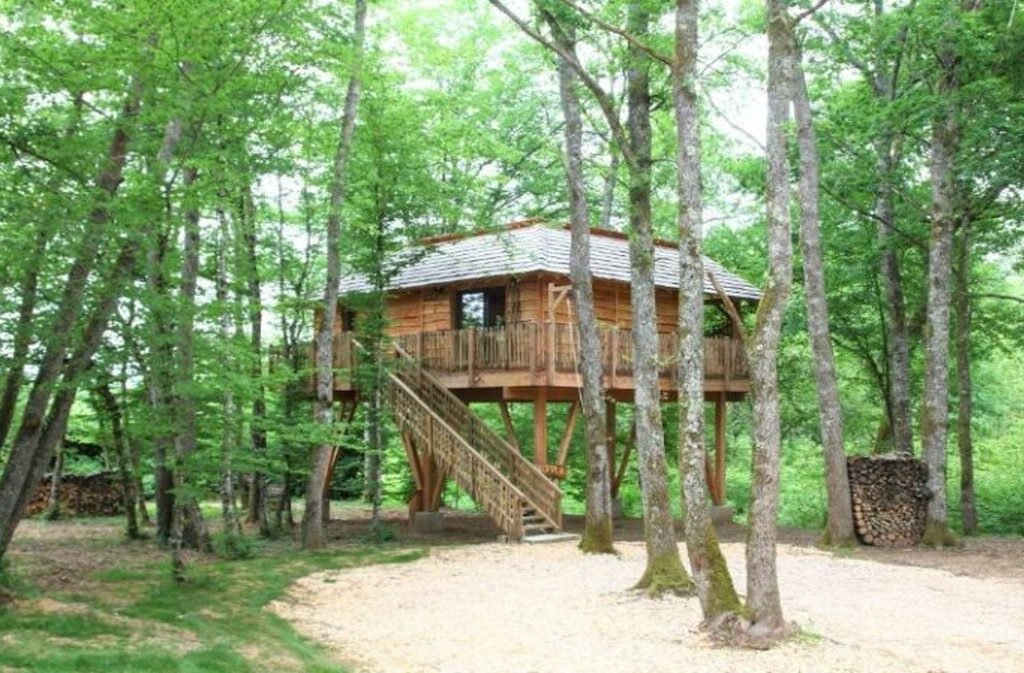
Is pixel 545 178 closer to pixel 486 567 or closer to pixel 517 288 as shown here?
pixel 517 288

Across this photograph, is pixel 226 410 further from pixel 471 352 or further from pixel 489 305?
pixel 489 305

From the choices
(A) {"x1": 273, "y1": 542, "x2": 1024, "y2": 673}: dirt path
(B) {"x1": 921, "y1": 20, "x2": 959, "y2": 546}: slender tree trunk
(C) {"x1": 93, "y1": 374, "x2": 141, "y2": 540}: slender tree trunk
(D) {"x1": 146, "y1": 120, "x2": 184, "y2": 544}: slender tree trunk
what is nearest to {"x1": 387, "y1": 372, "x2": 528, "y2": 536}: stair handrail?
(A) {"x1": 273, "y1": 542, "x2": 1024, "y2": 673}: dirt path

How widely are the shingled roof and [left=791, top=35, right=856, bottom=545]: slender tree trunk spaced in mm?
3016

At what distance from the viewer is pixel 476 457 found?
17.0 meters

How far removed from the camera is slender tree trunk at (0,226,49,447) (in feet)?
28.4

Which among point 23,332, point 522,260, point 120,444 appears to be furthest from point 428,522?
point 23,332

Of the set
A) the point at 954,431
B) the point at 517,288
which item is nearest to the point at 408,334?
the point at 517,288

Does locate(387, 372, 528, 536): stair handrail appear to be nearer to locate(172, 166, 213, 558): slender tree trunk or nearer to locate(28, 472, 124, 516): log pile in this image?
locate(172, 166, 213, 558): slender tree trunk

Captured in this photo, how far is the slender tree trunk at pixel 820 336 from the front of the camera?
16.3 meters

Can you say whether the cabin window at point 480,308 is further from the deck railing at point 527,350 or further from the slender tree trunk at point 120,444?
the slender tree trunk at point 120,444

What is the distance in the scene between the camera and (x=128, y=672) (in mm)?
6750

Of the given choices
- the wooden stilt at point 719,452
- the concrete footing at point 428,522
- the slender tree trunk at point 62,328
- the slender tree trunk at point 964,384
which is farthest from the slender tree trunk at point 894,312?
the slender tree trunk at point 62,328

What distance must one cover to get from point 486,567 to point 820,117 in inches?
477

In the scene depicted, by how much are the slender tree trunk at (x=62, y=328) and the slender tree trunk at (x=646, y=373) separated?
552cm
